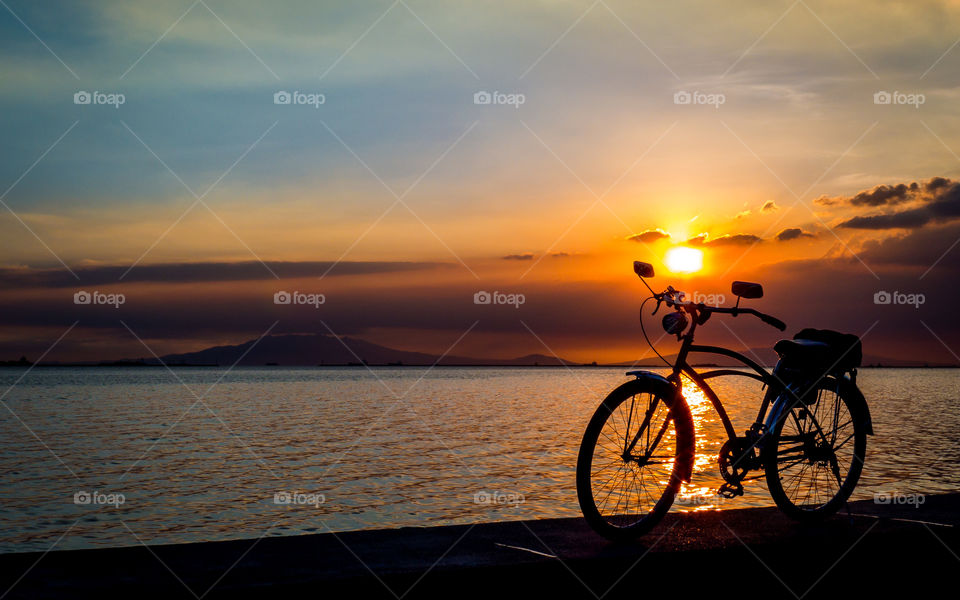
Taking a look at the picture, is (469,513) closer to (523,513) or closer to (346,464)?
(523,513)

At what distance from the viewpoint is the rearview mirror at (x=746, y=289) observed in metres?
5.61

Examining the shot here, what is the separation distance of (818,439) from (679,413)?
4.76 ft

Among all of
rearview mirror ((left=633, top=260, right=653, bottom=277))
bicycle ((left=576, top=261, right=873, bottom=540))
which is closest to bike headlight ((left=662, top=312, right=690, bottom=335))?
bicycle ((left=576, top=261, right=873, bottom=540))

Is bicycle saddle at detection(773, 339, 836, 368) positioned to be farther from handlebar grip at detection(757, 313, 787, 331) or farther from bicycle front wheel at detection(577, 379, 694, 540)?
bicycle front wheel at detection(577, 379, 694, 540)

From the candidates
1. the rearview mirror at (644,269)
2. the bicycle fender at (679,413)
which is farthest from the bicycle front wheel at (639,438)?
the rearview mirror at (644,269)

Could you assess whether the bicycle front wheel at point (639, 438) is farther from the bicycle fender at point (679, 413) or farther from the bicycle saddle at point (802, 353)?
the bicycle saddle at point (802, 353)

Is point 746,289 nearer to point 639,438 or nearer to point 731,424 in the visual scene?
point 731,424

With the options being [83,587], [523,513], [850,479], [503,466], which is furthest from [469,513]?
[83,587]

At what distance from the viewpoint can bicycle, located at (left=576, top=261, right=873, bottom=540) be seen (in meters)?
5.39

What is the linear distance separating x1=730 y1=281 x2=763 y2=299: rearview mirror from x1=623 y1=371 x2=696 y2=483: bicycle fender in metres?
0.82

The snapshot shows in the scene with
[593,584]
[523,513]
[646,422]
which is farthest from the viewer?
[523,513]

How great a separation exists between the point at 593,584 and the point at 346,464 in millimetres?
16064

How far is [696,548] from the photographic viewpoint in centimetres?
472

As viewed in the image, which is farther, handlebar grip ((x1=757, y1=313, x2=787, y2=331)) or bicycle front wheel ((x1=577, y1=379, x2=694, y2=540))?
handlebar grip ((x1=757, y1=313, x2=787, y2=331))
